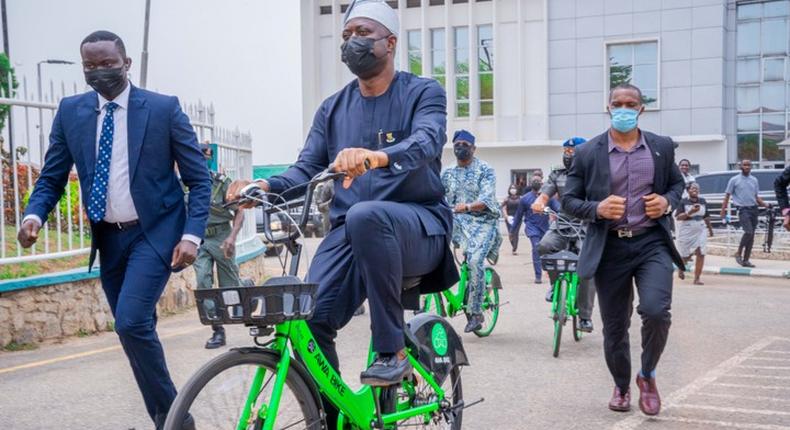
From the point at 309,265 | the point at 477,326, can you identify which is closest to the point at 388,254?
the point at 309,265

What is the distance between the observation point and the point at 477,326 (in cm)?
888

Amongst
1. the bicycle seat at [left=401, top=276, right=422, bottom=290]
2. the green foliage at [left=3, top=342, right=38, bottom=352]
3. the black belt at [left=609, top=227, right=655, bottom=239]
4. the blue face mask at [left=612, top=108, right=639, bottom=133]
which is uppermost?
the blue face mask at [left=612, top=108, right=639, bottom=133]

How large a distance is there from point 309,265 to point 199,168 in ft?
3.50

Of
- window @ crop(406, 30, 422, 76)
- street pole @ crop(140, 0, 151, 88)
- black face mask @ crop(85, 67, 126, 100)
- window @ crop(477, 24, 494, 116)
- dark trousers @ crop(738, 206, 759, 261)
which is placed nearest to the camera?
black face mask @ crop(85, 67, 126, 100)

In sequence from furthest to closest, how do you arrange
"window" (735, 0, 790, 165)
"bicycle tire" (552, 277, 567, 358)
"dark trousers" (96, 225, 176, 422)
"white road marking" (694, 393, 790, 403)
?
"window" (735, 0, 790, 165) → "bicycle tire" (552, 277, 567, 358) → "white road marking" (694, 393, 790, 403) → "dark trousers" (96, 225, 176, 422)

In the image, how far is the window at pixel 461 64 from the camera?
38.7m

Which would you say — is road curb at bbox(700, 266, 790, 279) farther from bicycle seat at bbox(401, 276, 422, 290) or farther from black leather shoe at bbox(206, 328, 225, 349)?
bicycle seat at bbox(401, 276, 422, 290)

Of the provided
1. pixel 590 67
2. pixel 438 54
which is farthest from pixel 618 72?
pixel 438 54

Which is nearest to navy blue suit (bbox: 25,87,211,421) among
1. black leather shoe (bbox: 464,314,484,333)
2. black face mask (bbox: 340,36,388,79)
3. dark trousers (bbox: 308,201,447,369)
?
dark trousers (bbox: 308,201,447,369)

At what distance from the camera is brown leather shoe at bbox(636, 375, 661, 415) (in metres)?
5.73

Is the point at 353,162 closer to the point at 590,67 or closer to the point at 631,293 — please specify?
the point at 631,293

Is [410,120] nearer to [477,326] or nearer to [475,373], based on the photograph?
[475,373]

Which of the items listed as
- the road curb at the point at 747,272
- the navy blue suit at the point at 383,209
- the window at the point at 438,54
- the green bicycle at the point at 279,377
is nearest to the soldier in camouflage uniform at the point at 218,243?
the navy blue suit at the point at 383,209

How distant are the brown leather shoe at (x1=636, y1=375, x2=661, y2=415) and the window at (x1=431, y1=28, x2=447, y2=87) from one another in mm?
33495
